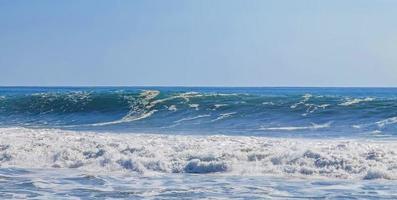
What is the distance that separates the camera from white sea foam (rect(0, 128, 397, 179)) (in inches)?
508

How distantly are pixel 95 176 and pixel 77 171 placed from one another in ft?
3.68

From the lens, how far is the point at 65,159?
49.1 feet

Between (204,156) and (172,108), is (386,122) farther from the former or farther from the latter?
(204,156)

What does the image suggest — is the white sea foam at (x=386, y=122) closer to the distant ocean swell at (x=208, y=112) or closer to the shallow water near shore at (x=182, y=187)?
the distant ocean swell at (x=208, y=112)

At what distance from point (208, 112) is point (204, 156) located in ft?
46.0

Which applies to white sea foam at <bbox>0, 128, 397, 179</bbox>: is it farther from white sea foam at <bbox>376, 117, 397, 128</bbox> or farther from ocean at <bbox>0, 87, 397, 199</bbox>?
white sea foam at <bbox>376, 117, 397, 128</bbox>

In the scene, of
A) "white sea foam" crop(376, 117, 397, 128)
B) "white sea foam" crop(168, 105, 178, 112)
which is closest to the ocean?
"white sea foam" crop(376, 117, 397, 128)

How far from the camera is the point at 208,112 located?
28016 mm

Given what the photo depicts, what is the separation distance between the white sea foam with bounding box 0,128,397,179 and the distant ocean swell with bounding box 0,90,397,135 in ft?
18.6

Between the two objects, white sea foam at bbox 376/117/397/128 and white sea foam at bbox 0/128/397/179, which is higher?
white sea foam at bbox 376/117/397/128

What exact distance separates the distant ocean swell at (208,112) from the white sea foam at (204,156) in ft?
18.6

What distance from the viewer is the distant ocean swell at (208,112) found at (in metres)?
23.3

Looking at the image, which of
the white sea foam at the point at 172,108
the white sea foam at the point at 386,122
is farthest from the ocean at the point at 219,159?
the white sea foam at the point at 172,108

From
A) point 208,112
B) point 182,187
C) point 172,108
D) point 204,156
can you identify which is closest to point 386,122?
point 208,112
